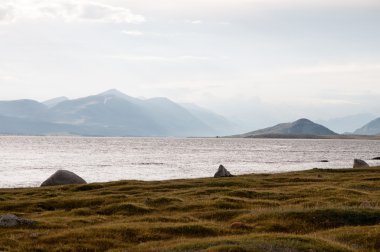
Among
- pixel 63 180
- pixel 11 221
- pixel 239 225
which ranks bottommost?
pixel 63 180

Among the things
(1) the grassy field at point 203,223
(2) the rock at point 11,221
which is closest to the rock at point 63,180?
(1) the grassy field at point 203,223

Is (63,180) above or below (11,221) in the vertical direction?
below

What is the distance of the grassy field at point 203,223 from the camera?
25.0m

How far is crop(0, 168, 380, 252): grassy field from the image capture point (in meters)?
25.0

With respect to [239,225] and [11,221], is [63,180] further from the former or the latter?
[239,225]

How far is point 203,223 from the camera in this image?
104 feet

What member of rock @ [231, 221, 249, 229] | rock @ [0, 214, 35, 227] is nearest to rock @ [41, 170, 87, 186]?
rock @ [0, 214, 35, 227]

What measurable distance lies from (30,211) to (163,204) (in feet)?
37.3

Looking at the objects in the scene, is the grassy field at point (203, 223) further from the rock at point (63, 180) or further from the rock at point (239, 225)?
the rock at point (63, 180)

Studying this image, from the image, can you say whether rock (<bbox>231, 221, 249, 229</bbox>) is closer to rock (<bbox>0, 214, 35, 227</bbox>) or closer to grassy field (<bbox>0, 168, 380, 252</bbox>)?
grassy field (<bbox>0, 168, 380, 252</bbox>)

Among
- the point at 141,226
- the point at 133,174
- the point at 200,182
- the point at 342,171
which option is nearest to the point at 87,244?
the point at 141,226

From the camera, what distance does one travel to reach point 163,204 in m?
43.3

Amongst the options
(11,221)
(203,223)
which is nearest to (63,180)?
(11,221)

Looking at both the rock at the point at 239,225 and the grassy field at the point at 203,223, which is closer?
the grassy field at the point at 203,223
